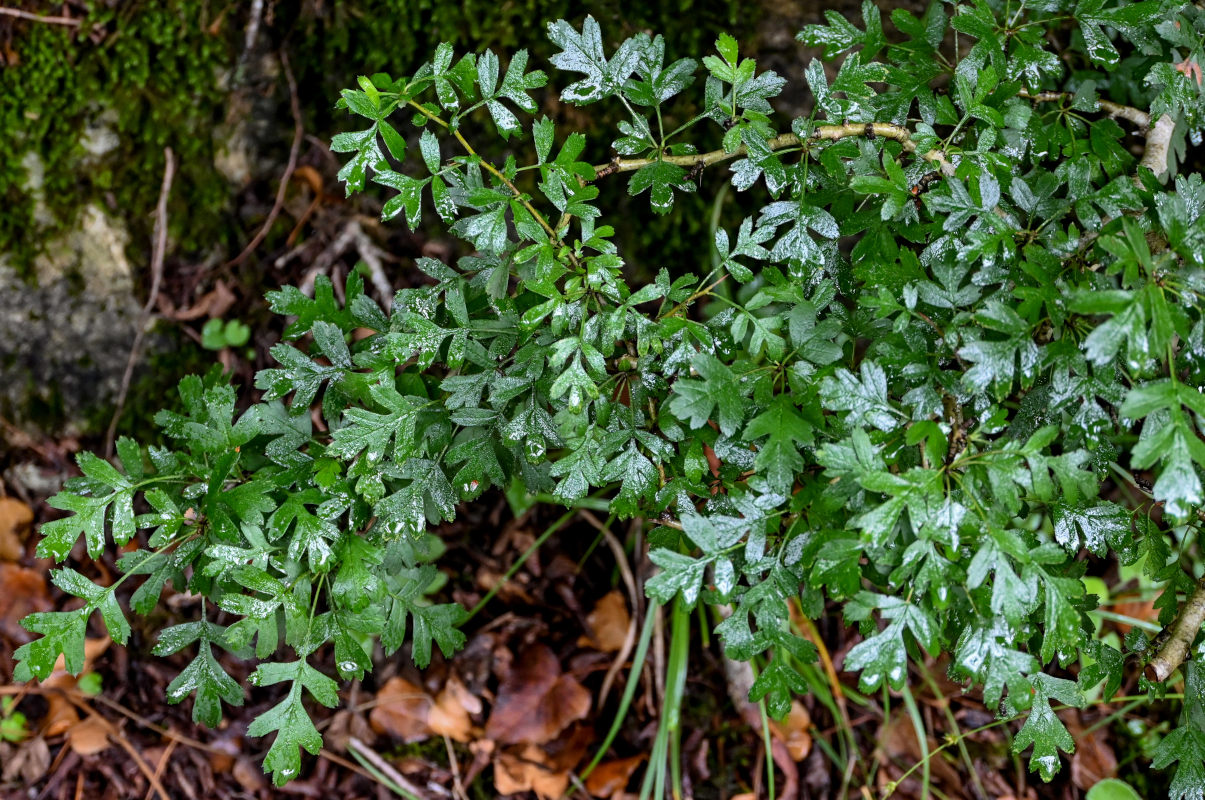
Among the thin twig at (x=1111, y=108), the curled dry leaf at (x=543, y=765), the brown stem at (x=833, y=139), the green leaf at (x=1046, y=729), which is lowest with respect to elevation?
the curled dry leaf at (x=543, y=765)

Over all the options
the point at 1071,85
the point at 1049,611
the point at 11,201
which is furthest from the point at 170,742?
the point at 1071,85

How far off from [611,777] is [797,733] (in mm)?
578

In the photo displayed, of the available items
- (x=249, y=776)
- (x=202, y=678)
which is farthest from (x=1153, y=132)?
(x=249, y=776)

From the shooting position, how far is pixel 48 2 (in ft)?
8.18

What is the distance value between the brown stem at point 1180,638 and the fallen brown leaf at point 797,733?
1242mm

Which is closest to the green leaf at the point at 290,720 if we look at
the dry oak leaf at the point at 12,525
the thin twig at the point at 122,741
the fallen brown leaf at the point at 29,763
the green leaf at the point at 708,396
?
the green leaf at the point at 708,396

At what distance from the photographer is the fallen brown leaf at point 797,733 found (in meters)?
2.39

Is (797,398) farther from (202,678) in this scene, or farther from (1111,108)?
(202,678)

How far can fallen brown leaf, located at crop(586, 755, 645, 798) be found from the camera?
7.65 ft

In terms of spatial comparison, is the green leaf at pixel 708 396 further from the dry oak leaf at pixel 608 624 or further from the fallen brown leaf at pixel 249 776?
the fallen brown leaf at pixel 249 776

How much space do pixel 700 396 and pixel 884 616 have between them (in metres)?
0.39

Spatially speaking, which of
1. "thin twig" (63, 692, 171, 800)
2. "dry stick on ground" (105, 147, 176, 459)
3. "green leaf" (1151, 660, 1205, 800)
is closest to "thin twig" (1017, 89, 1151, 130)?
"green leaf" (1151, 660, 1205, 800)

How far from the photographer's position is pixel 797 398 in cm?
117

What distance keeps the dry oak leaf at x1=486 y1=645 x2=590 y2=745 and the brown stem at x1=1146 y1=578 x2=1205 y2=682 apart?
1556 mm
